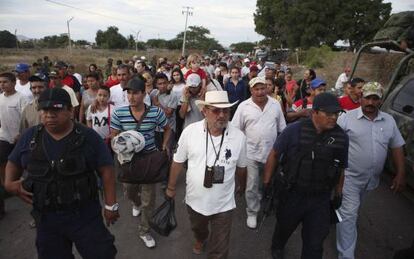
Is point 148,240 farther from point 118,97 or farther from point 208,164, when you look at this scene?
point 118,97

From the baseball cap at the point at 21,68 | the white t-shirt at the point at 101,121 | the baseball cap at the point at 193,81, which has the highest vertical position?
the baseball cap at the point at 193,81

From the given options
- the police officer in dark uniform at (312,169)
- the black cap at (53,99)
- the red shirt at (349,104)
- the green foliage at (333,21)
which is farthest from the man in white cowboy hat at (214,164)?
the green foliage at (333,21)

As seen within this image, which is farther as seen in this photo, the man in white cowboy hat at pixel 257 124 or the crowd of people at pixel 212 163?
the man in white cowboy hat at pixel 257 124

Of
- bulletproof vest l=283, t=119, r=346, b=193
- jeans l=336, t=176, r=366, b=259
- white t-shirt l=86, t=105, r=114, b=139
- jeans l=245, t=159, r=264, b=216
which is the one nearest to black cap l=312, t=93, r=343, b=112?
bulletproof vest l=283, t=119, r=346, b=193

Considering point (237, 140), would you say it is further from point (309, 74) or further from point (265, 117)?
point (309, 74)

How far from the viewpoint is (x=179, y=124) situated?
6.14 metres

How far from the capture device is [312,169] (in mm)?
3150

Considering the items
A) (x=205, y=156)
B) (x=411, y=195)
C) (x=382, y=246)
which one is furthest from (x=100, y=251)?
(x=411, y=195)

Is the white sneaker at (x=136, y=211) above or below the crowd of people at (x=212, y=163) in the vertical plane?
below

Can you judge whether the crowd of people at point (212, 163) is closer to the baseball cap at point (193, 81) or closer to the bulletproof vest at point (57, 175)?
the bulletproof vest at point (57, 175)

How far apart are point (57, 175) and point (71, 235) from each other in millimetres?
536

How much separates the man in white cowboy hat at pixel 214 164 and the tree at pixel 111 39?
75.5 metres

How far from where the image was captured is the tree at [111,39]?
74.4m

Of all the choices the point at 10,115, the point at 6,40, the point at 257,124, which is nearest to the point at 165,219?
the point at 257,124
